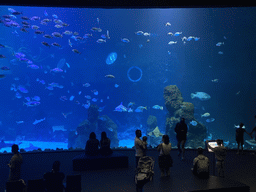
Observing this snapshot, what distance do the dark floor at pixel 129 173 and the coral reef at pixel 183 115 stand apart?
644 centimetres

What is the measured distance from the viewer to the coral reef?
1536 cm

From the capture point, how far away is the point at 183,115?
15.3m

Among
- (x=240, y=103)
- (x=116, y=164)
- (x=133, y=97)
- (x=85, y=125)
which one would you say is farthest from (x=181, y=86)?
(x=116, y=164)

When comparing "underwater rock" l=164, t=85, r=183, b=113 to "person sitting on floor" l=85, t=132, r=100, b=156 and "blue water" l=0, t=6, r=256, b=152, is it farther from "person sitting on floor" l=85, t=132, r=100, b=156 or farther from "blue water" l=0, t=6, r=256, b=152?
"person sitting on floor" l=85, t=132, r=100, b=156

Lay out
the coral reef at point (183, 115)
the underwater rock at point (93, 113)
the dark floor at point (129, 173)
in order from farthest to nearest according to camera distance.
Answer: the underwater rock at point (93, 113)
the coral reef at point (183, 115)
the dark floor at point (129, 173)

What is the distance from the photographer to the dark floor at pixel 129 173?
5.02 metres

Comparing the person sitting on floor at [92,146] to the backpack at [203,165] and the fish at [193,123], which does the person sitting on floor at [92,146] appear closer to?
the backpack at [203,165]

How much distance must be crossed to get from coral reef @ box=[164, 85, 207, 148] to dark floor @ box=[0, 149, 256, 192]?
6.44m

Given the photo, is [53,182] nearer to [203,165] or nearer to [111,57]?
[203,165]

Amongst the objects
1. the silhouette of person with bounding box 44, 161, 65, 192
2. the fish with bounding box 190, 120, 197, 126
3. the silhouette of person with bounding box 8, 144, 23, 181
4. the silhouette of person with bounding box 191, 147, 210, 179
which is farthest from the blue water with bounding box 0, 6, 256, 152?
the silhouette of person with bounding box 44, 161, 65, 192

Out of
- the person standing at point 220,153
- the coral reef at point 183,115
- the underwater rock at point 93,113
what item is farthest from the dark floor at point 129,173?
the underwater rock at point 93,113

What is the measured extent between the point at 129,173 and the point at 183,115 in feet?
32.6

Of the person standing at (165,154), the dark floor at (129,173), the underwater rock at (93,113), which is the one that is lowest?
the dark floor at (129,173)

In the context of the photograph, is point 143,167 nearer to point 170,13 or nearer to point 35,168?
point 35,168
